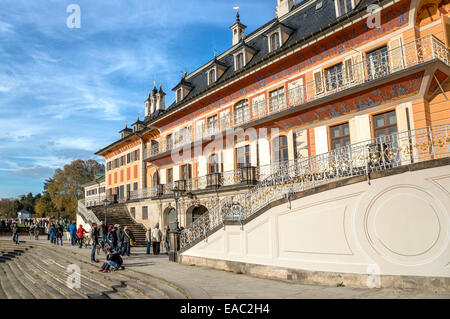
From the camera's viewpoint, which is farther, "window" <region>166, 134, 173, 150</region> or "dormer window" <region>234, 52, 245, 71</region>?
"window" <region>166, 134, 173, 150</region>

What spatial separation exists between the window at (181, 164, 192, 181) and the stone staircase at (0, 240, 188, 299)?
985 cm

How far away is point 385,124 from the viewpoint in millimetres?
12828

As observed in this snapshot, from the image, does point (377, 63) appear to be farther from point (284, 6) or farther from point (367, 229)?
point (284, 6)

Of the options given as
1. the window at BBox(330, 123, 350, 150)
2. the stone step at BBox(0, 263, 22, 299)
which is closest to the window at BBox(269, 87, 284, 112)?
the window at BBox(330, 123, 350, 150)

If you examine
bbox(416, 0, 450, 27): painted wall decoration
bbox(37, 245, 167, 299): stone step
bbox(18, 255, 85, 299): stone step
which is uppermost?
bbox(416, 0, 450, 27): painted wall decoration

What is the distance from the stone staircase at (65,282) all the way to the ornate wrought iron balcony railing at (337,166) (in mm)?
3701

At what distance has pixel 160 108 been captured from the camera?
3566cm

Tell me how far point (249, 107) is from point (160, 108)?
19.0m

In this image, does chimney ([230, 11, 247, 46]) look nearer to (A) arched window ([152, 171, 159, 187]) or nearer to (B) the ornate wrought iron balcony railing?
(A) arched window ([152, 171, 159, 187])

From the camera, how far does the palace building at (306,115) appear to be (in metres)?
9.91

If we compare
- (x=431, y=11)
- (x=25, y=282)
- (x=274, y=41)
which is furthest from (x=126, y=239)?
(x=431, y=11)

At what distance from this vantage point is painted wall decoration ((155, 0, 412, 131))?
12.9m

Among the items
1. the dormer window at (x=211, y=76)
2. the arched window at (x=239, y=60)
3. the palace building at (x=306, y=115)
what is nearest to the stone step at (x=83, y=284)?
the palace building at (x=306, y=115)

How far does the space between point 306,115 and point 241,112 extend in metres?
5.23
